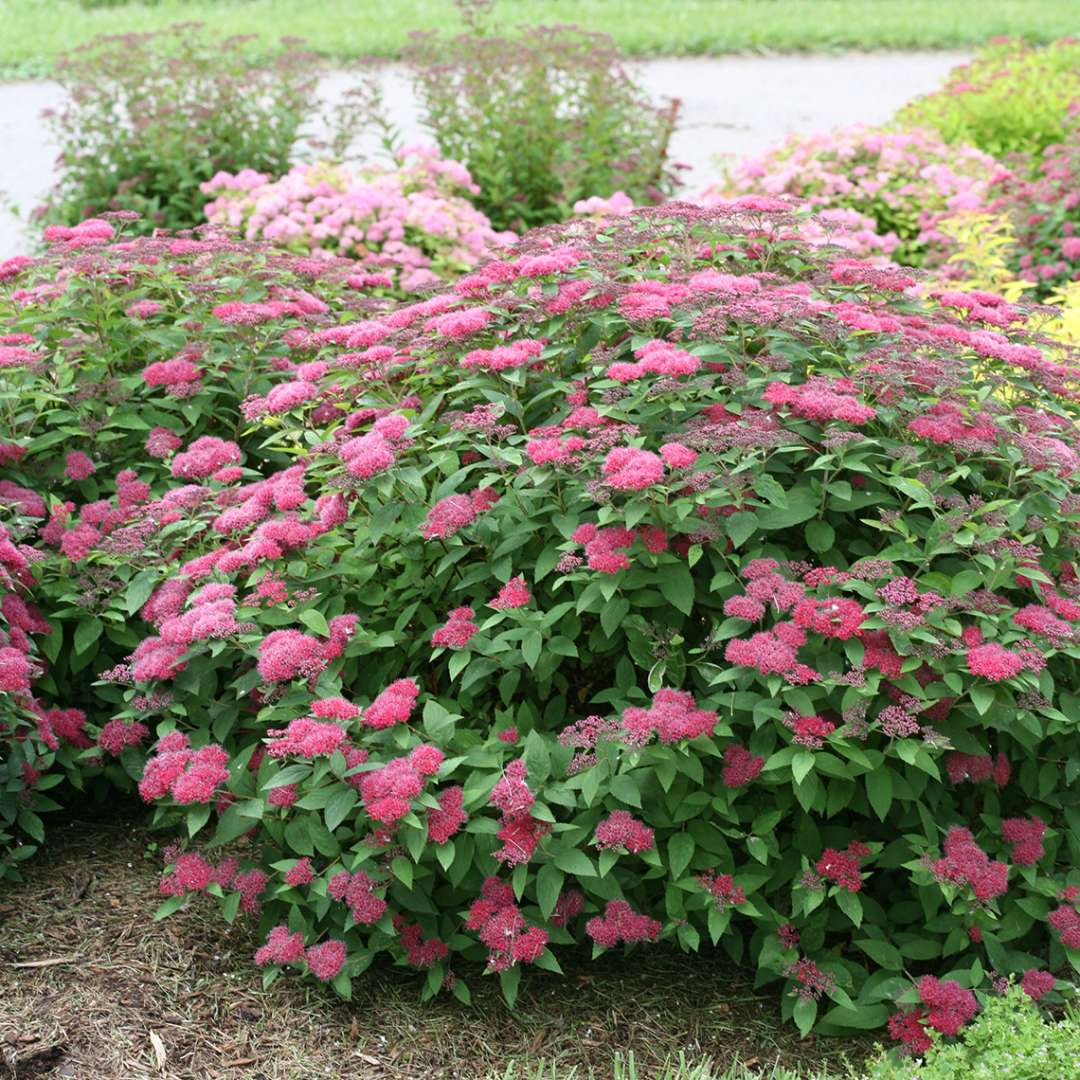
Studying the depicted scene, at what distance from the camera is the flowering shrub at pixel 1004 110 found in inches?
336

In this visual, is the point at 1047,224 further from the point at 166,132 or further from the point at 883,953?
the point at 166,132

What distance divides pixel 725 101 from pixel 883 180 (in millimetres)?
5654

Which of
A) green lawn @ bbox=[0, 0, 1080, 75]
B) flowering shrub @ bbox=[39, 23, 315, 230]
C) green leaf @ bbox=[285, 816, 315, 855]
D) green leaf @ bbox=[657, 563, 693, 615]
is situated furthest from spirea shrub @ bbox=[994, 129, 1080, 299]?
green lawn @ bbox=[0, 0, 1080, 75]

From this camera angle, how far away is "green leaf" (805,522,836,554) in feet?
9.19

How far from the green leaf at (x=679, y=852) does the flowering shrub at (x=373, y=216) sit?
339cm

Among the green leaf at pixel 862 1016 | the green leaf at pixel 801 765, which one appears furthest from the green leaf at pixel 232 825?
the green leaf at pixel 862 1016

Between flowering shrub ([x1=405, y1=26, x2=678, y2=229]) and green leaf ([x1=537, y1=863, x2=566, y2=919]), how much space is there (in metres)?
5.03

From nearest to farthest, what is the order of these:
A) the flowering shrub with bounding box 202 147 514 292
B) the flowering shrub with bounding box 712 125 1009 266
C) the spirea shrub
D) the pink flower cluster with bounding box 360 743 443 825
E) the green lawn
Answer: the pink flower cluster with bounding box 360 743 443 825 → the flowering shrub with bounding box 202 147 514 292 → the spirea shrub → the flowering shrub with bounding box 712 125 1009 266 → the green lawn

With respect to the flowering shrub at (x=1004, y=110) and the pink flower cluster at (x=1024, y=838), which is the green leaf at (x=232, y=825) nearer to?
the pink flower cluster at (x=1024, y=838)

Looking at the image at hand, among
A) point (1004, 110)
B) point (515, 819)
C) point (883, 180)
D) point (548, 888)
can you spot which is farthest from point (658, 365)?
point (1004, 110)

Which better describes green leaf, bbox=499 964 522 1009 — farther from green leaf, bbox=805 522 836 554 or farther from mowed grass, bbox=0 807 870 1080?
green leaf, bbox=805 522 836 554

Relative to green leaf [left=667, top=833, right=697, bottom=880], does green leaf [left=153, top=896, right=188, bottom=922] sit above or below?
below

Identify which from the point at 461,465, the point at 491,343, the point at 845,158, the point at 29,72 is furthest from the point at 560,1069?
the point at 29,72

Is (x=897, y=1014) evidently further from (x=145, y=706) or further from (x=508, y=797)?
(x=145, y=706)
